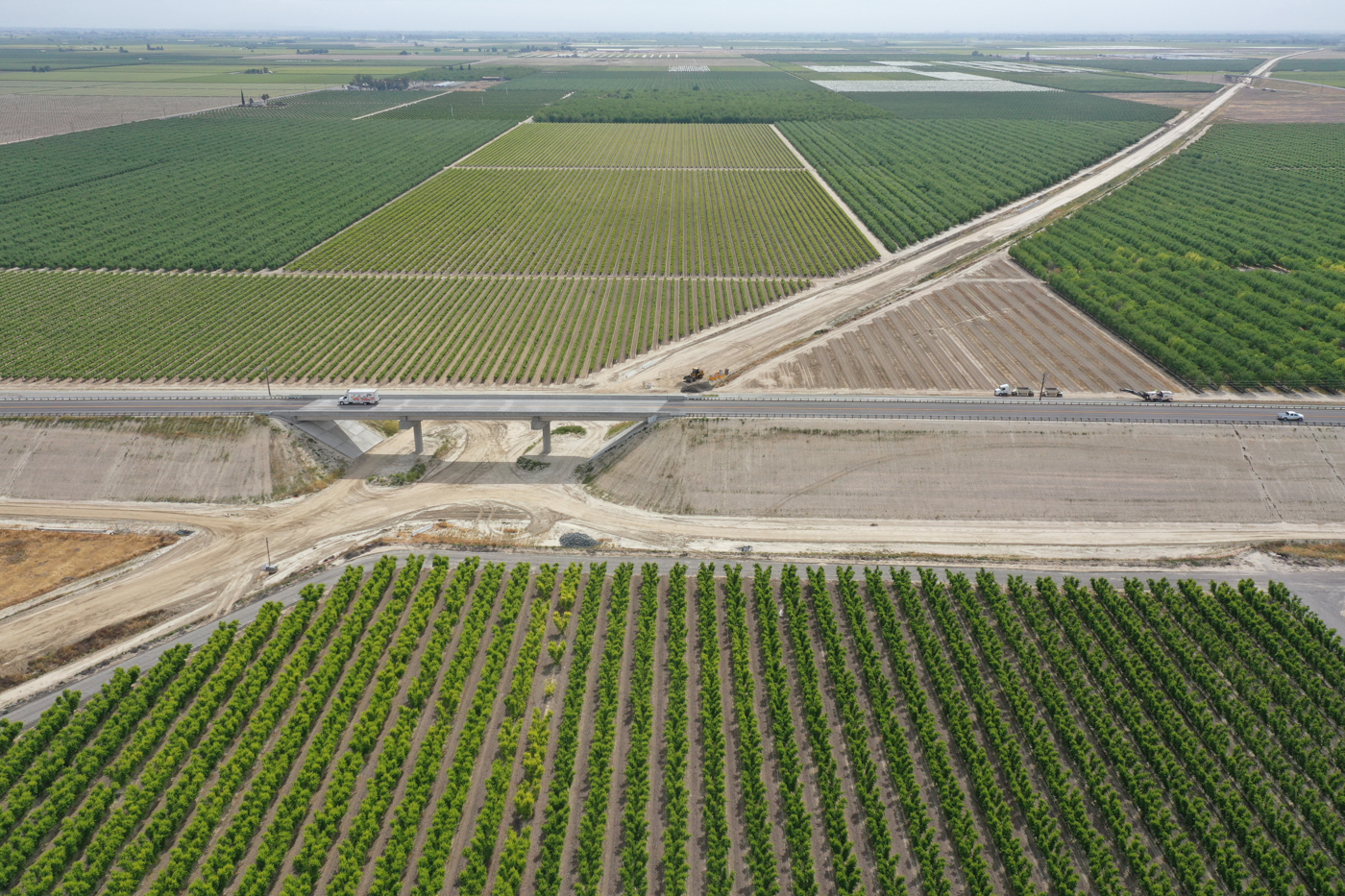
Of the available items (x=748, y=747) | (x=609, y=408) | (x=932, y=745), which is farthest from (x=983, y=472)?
(x=748, y=747)

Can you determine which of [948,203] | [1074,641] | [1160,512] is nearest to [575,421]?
[1074,641]

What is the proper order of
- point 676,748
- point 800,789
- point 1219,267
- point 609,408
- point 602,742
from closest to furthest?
point 800,789 < point 602,742 < point 676,748 < point 609,408 < point 1219,267

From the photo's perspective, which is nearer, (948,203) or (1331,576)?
(1331,576)

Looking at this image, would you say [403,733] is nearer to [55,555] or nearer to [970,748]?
[970,748]

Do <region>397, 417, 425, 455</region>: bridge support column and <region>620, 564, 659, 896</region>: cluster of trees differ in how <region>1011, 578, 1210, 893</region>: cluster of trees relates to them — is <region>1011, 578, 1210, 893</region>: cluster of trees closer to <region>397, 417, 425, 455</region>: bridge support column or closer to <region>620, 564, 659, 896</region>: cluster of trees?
<region>620, 564, 659, 896</region>: cluster of trees

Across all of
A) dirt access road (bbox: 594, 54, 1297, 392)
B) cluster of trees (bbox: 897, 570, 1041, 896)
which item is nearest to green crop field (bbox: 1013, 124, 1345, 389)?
dirt access road (bbox: 594, 54, 1297, 392)

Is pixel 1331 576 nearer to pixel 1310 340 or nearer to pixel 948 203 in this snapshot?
pixel 1310 340
